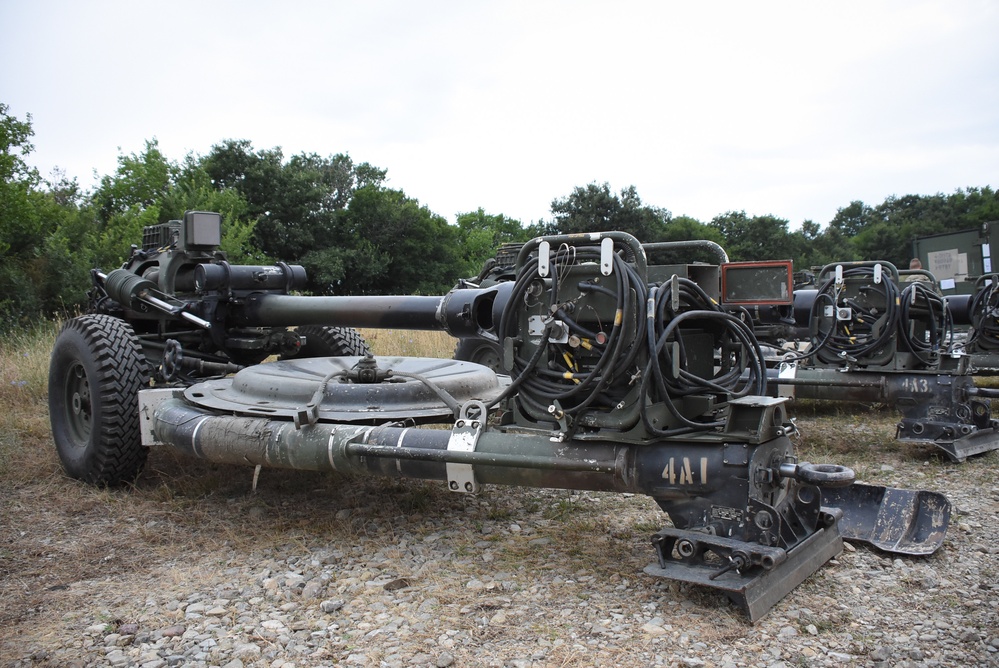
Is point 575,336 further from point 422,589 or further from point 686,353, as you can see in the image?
point 422,589

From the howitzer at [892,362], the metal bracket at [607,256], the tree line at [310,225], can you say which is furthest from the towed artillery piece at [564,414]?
the tree line at [310,225]

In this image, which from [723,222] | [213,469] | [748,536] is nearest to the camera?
[748,536]

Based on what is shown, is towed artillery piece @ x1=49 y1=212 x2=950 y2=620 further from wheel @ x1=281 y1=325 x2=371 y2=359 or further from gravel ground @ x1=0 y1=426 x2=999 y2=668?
wheel @ x1=281 y1=325 x2=371 y2=359

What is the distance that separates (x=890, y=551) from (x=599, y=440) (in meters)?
1.49

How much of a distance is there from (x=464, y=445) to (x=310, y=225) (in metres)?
24.4

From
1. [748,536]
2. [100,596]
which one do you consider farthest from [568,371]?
[100,596]

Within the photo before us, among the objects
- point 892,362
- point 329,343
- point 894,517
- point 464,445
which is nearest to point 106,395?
point 329,343

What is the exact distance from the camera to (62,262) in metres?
15.0

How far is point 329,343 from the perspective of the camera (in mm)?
6465

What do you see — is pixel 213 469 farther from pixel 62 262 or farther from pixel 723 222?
pixel 723 222

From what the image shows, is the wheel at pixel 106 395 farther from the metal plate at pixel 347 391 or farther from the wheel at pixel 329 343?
the wheel at pixel 329 343

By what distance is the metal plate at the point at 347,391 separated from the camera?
176 inches

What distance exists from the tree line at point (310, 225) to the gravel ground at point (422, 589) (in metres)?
11.0

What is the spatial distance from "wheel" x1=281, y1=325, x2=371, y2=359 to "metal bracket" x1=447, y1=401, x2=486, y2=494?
2.62 m
